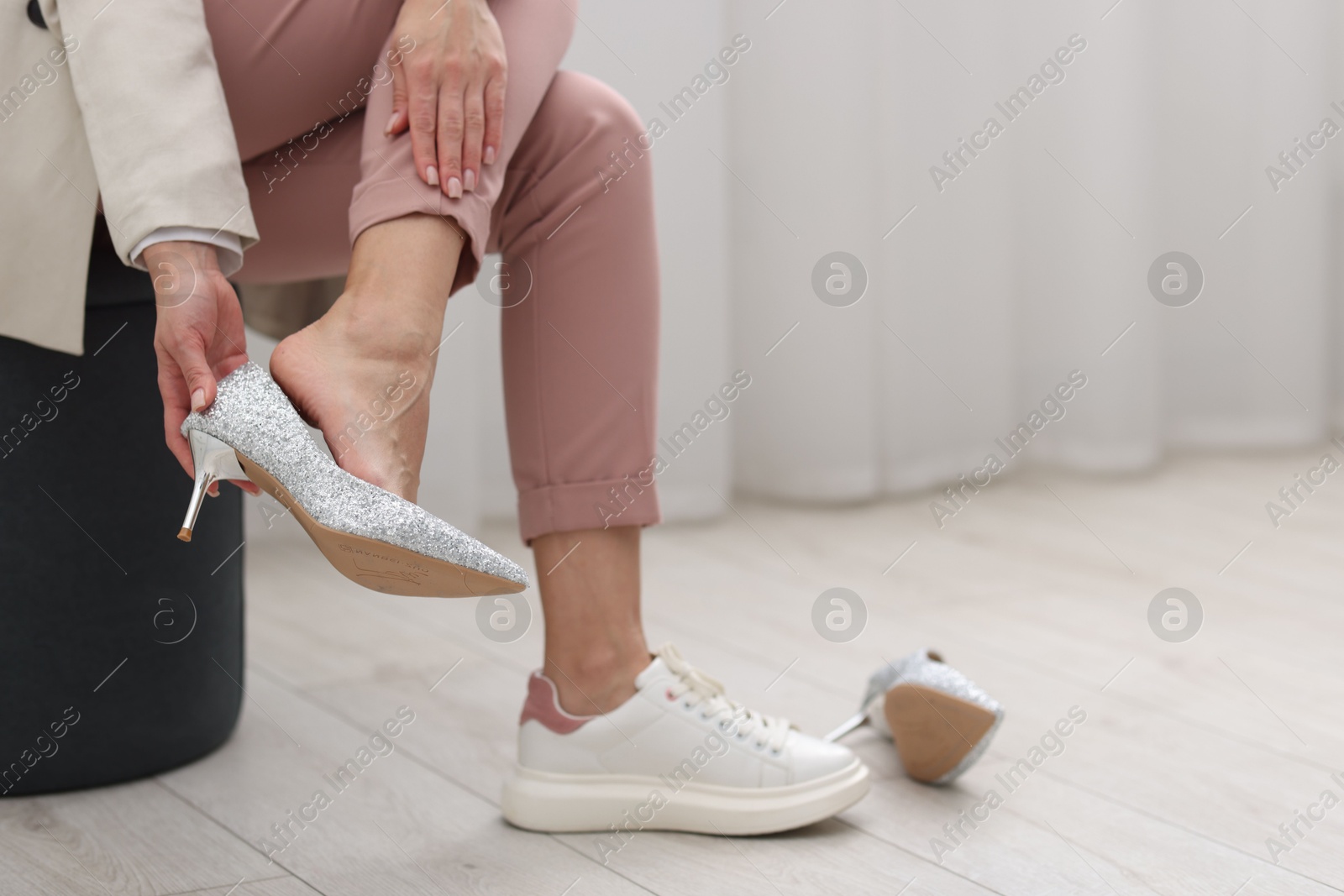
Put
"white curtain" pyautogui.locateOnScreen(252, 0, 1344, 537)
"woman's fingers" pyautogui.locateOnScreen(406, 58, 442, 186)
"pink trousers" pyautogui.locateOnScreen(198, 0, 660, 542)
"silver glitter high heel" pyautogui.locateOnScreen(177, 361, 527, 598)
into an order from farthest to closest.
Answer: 1. "white curtain" pyautogui.locateOnScreen(252, 0, 1344, 537)
2. "pink trousers" pyautogui.locateOnScreen(198, 0, 660, 542)
3. "woman's fingers" pyautogui.locateOnScreen(406, 58, 442, 186)
4. "silver glitter high heel" pyautogui.locateOnScreen(177, 361, 527, 598)

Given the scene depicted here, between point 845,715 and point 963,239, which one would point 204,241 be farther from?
point 963,239

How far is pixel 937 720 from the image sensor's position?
847mm

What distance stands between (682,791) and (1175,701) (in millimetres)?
476

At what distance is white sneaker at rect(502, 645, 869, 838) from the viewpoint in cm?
79

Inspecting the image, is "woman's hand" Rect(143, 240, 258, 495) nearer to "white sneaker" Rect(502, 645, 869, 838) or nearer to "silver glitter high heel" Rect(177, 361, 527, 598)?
"silver glitter high heel" Rect(177, 361, 527, 598)

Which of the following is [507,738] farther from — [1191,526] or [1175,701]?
[1191,526]

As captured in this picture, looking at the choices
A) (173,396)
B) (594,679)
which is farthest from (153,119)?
(594,679)

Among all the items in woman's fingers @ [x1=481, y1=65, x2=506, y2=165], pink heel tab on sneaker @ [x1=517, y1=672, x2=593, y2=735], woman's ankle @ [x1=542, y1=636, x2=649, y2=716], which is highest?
woman's fingers @ [x1=481, y1=65, x2=506, y2=165]

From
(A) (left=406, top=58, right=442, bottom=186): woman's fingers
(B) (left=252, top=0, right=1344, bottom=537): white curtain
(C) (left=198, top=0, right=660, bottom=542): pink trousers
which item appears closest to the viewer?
(A) (left=406, top=58, right=442, bottom=186): woman's fingers

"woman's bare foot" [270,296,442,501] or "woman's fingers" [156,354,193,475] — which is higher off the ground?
"woman's bare foot" [270,296,442,501]

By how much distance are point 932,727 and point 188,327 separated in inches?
20.6

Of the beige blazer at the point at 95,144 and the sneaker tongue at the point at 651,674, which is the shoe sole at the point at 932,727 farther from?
the beige blazer at the point at 95,144

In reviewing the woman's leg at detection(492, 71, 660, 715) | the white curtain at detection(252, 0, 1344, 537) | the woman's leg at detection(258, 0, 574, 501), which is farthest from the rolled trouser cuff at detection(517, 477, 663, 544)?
the white curtain at detection(252, 0, 1344, 537)

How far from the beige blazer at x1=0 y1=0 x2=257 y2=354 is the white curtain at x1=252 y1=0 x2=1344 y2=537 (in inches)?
35.5
